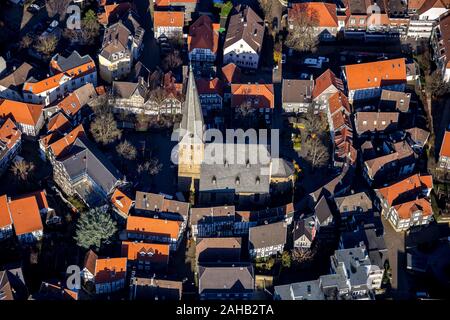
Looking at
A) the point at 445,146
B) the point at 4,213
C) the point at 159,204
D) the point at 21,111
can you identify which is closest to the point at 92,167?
the point at 159,204

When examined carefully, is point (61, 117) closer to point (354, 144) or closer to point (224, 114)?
point (224, 114)

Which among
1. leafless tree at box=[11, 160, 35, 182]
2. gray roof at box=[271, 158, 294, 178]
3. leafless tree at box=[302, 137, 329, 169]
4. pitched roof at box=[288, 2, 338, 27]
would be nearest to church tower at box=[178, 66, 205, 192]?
gray roof at box=[271, 158, 294, 178]

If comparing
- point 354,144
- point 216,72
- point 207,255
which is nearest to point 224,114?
point 216,72

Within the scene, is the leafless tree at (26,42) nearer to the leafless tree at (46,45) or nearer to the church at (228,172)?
the leafless tree at (46,45)

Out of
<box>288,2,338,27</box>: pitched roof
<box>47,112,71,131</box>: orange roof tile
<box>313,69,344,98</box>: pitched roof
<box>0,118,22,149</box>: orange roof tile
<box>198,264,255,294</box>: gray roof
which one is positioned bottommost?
<box>198,264,255,294</box>: gray roof

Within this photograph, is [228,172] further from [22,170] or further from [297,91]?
[22,170]

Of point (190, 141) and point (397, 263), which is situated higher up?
point (190, 141)

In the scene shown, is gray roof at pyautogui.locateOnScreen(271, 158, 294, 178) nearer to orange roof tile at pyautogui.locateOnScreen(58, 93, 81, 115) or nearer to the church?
the church
